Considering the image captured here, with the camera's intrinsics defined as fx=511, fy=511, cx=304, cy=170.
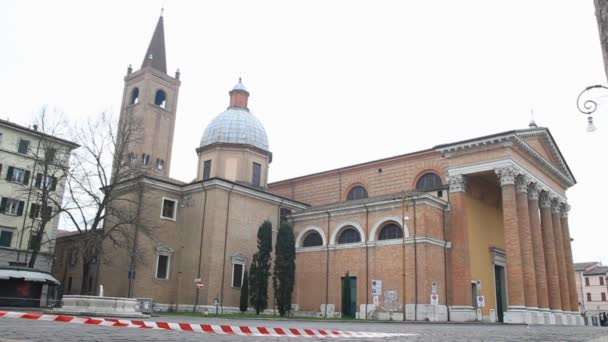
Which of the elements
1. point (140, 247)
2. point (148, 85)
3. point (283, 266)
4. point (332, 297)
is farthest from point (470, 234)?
point (148, 85)

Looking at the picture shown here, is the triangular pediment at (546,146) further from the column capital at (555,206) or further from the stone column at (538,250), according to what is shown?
the stone column at (538,250)

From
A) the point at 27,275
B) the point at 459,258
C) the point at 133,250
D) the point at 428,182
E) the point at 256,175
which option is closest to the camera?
the point at 27,275

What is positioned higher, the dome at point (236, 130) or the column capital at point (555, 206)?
the dome at point (236, 130)

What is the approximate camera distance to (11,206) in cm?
3262

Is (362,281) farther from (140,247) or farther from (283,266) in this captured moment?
(140,247)

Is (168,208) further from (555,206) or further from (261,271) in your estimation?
(555,206)

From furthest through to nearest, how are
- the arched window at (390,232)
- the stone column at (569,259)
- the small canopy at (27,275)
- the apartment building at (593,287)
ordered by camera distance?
1. the apartment building at (593,287)
2. the stone column at (569,259)
3. the arched window at (390,232)
4. the small canopy at (27,275)

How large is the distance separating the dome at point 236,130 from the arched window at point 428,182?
12020 millimetres

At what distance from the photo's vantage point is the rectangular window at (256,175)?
121 feet

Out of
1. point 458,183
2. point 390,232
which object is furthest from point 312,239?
point 458,183

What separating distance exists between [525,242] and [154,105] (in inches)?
1205

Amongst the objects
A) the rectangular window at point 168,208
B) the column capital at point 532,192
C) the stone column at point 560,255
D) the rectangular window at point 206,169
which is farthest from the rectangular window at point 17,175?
the stone column at point 560,255

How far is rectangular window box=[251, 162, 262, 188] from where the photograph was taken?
121 ft

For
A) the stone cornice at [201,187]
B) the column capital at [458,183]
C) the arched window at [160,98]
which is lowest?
the stone cornice at [201,187]
